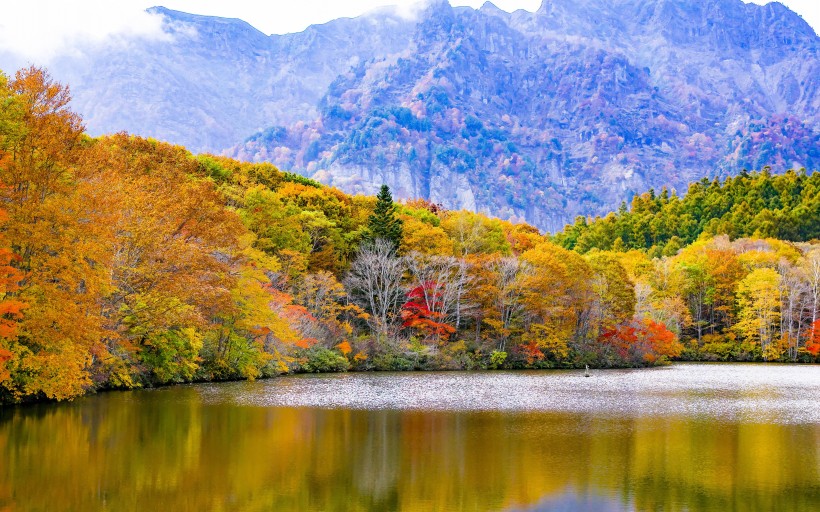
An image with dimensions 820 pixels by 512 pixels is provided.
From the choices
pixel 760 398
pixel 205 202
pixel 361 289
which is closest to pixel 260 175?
pixel 361 289

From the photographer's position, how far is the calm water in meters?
16.7

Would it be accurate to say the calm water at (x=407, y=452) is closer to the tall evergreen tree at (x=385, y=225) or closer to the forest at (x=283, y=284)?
the forest at (x=283, y=284)

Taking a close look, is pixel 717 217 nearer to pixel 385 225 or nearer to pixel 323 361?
pixel 385 225

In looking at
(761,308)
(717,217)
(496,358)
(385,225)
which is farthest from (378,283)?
(717,217)

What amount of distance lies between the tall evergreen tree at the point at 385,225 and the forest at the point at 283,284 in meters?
0.17

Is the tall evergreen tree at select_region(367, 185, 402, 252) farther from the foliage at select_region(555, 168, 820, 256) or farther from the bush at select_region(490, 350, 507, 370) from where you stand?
the foliage at select_region(555, 168, 820, 256)

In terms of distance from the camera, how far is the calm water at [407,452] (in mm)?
16734

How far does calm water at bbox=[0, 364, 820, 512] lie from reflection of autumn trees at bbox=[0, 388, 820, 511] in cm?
7

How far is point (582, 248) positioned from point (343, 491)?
368ft

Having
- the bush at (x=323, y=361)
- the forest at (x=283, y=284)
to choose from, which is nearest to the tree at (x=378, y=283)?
the forest at (x=283, y=284)

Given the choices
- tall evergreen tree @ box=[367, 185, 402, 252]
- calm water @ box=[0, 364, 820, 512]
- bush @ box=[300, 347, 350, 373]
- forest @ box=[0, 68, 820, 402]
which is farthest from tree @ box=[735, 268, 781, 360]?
bush @ box=[300, 347, 350, 373]

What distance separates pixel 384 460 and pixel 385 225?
42906 mm

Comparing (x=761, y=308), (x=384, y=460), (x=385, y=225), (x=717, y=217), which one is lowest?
(x=384, y=460)

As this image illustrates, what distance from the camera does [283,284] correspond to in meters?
51.7
